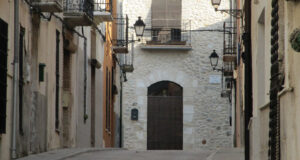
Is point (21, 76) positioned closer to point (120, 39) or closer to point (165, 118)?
point (120, 39)

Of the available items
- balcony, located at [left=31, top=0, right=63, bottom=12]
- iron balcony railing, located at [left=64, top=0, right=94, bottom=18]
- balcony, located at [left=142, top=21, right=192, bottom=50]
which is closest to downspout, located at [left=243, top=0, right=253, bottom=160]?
balcony, located at [left=31, top=0, right=63, bottom=12]

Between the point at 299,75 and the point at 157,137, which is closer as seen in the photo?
the point at 299,75

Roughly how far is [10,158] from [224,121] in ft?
73.7

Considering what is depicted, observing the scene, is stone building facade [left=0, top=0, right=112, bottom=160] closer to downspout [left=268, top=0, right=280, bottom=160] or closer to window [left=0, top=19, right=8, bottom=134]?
window [left=0, top=19, right=8, bottom=134]

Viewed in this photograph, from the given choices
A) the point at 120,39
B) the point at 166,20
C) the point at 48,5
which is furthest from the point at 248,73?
the point at 166,20

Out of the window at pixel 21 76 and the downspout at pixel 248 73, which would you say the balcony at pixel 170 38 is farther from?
the downspout at pixel 248 73

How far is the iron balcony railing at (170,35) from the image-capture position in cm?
3816

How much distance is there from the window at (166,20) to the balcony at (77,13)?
15156 mm

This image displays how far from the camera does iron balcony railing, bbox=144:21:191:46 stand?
3816cm

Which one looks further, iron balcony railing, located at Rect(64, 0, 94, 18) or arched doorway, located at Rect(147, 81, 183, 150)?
arched doorway, located at Rect(147, 81, 183, 150)

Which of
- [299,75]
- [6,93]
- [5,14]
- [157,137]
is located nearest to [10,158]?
[6,93]

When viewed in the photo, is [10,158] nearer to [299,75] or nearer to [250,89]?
[250,89]

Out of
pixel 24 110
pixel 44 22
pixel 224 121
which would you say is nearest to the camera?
pixel 24 110

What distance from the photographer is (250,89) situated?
1399 centimetres
